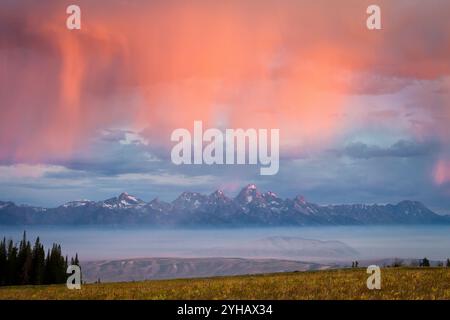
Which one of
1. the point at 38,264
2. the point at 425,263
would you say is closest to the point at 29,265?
the point at 38,264

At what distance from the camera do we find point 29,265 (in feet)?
484

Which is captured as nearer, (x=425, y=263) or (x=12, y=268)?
(x=425, y=263)

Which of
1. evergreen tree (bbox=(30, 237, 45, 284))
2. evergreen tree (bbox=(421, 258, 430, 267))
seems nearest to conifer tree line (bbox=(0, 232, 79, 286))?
evergreen tree (bbox=(30, 237, 45, 284))

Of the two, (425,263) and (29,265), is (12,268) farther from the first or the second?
(425,263)

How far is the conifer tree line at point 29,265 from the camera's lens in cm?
14662

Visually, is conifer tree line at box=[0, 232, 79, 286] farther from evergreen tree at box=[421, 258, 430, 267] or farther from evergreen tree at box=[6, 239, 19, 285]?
evergreen tree at box=[421, 258, 430, 267]

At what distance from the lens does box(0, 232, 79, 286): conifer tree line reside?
481 ft

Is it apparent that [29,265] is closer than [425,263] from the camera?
No

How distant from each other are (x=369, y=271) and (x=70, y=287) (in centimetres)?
2826

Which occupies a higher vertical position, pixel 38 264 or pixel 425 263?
pixel 425 263

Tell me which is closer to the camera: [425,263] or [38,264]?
[425,263]
